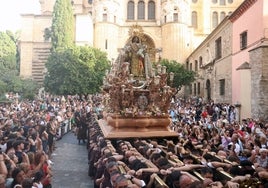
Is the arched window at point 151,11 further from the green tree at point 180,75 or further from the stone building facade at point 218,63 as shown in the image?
the stone building facade at point 218,63

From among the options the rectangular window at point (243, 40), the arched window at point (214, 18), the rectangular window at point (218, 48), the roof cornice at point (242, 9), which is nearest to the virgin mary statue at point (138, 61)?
the roof cornice at point (242, 9)

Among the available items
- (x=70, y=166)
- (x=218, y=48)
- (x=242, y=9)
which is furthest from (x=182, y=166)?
(x=218, y=48)

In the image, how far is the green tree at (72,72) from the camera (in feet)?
115

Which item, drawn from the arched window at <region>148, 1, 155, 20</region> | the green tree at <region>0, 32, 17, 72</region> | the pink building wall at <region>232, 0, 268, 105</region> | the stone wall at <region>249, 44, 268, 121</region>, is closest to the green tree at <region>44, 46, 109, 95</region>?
the green tree at <region>0, 32, 17, 72</region>

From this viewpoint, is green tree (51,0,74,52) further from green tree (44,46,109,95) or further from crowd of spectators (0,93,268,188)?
crowd of spectators (0,93,268,188)

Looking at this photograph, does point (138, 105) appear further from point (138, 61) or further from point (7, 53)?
point (7, 53)

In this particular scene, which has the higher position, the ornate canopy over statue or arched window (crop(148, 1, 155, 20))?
arched window (crop(148, 1, 155, 20))

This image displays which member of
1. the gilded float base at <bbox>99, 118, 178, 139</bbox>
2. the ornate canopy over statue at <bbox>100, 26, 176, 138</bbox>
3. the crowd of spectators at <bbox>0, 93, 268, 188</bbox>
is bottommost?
the crowd of spectators at <bbox>0, 93, 268, 188</bbox>

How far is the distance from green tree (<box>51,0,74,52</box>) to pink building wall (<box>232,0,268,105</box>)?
70.8ft

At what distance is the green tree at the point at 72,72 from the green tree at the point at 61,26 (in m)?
4.79

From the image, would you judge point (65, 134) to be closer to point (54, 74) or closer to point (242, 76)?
point (242, 76)

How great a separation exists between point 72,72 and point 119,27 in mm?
19498

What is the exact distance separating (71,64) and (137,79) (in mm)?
21972

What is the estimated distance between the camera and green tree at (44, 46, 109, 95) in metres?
35.0
